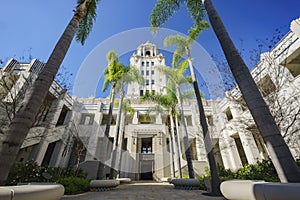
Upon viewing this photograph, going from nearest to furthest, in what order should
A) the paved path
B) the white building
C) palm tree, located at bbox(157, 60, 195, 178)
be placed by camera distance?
the paved path → the white building → palm tree, located at bbox(157, 60, 195, 178)

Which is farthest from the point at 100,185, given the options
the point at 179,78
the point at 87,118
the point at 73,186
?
the point at 87,118

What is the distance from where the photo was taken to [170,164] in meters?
21.2

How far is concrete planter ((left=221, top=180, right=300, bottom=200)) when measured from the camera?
2.32 metres

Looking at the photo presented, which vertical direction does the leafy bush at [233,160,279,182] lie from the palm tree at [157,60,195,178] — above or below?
below

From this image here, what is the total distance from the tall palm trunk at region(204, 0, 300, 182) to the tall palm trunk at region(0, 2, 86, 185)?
5.24 m

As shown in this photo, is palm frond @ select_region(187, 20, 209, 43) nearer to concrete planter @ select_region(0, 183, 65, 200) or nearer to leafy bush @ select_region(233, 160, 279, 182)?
leafy bush @ select_region(233, 160, 279, 182)

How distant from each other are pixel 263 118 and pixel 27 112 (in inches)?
220

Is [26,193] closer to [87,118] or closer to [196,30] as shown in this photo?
[196,30]

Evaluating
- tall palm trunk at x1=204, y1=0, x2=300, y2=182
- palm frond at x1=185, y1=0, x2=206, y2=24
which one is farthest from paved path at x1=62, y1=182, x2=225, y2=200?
palm frond at x1=185, y1=0, x2=206, y2=24

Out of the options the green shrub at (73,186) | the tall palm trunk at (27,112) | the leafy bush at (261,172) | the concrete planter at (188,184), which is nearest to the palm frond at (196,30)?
the tall palm trunk at (27,112)

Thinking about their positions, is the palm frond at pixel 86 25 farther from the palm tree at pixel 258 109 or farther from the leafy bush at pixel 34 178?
the leafy bush at pixel 34 178

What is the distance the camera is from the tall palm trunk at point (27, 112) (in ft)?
10.2

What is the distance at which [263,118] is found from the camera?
138 inches

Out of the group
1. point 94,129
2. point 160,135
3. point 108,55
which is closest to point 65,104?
point 94,129
